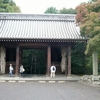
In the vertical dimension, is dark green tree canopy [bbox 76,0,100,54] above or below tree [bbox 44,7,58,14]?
below

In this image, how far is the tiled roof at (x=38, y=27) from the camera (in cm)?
1922

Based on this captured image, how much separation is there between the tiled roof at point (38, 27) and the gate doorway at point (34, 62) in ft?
16.8

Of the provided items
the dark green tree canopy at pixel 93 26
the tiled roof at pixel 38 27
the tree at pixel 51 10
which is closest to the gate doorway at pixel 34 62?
the tiled roof at pixel 38 27

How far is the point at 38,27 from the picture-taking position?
22.5m

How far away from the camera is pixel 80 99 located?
888cm

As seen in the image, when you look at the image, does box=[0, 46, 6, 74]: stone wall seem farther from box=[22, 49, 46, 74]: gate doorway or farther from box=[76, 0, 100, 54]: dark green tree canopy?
box=[76, 0, 100, 54]: dark green tree canopy

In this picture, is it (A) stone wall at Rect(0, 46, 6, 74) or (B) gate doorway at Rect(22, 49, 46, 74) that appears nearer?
(A) stone wall at Rect(0, 46, 6, 74)

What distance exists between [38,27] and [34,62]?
19.6ft

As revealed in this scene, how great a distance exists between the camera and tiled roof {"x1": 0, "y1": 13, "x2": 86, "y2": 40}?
1922cm

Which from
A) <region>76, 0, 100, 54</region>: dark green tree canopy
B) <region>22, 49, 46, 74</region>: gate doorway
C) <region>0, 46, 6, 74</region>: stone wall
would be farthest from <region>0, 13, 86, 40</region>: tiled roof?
<region>22, 49, 46, 74</region>: gate doorway

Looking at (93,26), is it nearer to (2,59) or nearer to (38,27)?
(38,27)

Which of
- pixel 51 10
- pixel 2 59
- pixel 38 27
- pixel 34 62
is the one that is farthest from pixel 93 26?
pixel 51 10

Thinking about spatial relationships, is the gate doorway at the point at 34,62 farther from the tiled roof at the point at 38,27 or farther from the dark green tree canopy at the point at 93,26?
the dark green tree canopy at the point at 93,26

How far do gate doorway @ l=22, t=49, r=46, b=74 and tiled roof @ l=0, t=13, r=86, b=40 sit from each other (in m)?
5.12
